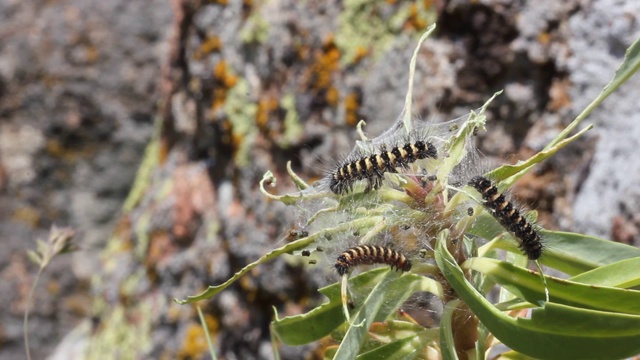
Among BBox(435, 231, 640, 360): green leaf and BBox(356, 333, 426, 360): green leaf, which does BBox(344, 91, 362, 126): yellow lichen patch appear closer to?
BBox(356, 333, 426, 360): green leaf

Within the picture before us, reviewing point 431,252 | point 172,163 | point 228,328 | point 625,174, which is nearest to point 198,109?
point 172,163

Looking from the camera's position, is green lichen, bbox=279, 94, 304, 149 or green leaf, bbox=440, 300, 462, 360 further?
green lichen, bbox=279, 94, 304, 149

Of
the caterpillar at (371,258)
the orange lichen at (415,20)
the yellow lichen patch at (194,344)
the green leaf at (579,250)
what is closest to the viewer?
the caterpillar at (371,258)

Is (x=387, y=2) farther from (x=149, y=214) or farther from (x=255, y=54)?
(x=149, y=214)

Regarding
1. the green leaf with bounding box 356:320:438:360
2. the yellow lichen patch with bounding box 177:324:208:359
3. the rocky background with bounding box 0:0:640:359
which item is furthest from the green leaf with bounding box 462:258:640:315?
the yellow lichen patch with bounding box 177:324:208:359

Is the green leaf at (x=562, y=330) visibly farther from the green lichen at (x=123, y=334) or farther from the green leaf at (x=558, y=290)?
the green lichen at (x=123, y=334)

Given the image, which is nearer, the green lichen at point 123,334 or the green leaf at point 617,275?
the green leaf at point 617,275

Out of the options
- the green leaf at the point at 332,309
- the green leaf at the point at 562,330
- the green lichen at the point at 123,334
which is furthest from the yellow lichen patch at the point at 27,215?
the green leaf at the point at 562,330
